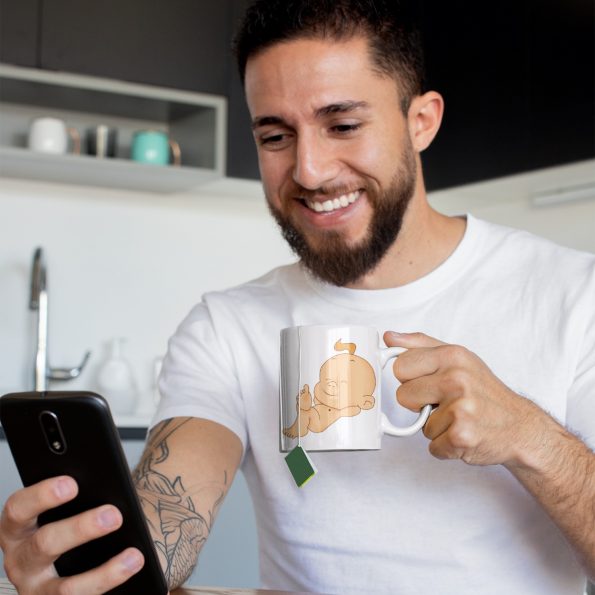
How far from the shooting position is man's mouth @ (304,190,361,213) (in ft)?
4.50

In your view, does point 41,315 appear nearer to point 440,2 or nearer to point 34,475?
point 440,2

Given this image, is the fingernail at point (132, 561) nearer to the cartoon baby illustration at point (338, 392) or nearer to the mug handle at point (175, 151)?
the cartoon baby illustration at point (338, 392)

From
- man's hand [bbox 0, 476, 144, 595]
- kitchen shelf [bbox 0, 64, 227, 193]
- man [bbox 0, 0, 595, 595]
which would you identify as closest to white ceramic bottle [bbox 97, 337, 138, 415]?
kitchen shelf [bbox 0, 64, 227, 193]

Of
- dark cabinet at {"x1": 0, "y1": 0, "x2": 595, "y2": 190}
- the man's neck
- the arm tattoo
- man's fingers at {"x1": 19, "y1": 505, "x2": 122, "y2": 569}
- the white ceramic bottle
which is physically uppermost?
dark cabinet at {"x1": 0, "y1": 0, "x2": 595, "y2": 190}

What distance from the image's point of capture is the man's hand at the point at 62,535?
3.02ft

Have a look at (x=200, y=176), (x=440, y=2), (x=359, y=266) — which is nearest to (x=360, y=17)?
(x=359, y=266)

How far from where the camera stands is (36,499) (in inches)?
36.7

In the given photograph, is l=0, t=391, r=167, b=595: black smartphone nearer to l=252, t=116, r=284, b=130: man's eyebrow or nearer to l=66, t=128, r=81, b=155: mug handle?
l=252, t=116, r=284, b=130: man's eyebrow

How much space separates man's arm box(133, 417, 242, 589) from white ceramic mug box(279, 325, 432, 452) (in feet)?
0.76

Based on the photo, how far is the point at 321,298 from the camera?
57.9 inches

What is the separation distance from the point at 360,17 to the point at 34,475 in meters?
0.78

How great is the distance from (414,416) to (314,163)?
1.12 feet

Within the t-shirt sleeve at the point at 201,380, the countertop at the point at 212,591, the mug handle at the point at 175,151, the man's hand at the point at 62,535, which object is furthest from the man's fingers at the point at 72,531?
the mug handle at the point at 175,151

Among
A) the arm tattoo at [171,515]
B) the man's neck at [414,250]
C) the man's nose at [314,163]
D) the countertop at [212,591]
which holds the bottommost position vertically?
the countertop at [212,591]
